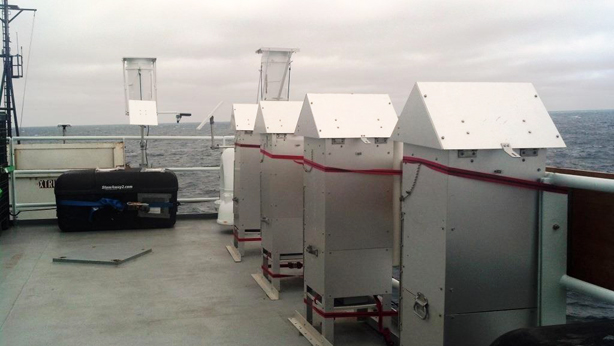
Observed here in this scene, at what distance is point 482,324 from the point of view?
273 centimetres

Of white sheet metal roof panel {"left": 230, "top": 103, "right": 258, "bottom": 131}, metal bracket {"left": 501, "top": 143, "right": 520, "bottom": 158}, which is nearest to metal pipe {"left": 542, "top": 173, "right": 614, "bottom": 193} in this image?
metal bracket {"left": 501, "top": 143, "right": 520, "bottom": 158}

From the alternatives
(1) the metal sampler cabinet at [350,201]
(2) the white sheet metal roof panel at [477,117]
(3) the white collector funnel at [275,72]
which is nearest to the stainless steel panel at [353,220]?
(1) the metal sampler cabinet at [350,201]

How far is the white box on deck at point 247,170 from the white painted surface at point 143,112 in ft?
6.23

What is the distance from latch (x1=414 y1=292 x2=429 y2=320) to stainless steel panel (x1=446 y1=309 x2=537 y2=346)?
0.16 m

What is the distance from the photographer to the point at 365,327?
15.1 ft

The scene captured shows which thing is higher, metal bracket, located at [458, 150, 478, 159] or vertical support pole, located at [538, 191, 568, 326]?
metal bracket, located at [458, 150, 478, 159]

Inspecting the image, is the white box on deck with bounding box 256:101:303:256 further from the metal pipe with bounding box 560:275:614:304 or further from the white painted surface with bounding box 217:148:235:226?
the metal pipe with bounding box 560:275:614:304

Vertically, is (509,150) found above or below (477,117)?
below

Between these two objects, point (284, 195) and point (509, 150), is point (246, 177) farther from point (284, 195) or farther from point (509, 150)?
point (509, 150)

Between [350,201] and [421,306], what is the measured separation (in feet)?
4.37

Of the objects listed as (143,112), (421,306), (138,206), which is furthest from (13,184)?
(421,306)

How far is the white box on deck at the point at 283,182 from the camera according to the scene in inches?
216

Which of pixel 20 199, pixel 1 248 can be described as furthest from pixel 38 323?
pixel 20 199

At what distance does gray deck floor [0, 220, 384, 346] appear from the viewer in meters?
4.45
